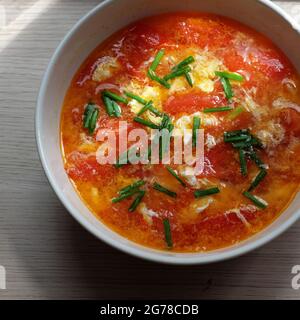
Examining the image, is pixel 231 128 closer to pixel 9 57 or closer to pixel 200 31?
pixel 200 31

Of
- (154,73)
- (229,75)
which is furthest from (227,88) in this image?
(154,73)

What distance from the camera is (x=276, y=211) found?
1903mm

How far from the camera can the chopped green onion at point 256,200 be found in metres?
1.88

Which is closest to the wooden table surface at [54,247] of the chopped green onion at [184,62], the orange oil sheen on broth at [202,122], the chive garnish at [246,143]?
the orange oil sheen on broth at [202,122]

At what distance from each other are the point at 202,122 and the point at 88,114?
0.40 m

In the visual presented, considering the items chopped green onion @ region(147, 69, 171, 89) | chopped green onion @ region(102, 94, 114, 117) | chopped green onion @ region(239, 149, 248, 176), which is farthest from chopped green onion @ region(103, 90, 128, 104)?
chopped green onion @ region(239, 149, 248, 176)

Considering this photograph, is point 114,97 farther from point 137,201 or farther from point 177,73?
point 137,201

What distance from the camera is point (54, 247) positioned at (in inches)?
79.4

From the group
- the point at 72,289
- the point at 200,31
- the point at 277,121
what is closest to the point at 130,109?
the point at 200,31

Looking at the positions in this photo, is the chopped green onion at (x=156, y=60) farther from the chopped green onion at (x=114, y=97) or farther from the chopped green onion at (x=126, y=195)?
the chopped green onion at (x=126, y=195)

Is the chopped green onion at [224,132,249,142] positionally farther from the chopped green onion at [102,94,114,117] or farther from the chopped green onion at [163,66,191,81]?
the chopped green onion at [102,94,114,117]

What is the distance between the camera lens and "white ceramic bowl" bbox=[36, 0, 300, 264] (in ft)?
5.73

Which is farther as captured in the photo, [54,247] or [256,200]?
[54,247]

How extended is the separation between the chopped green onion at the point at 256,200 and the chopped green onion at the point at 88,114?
601 mm
